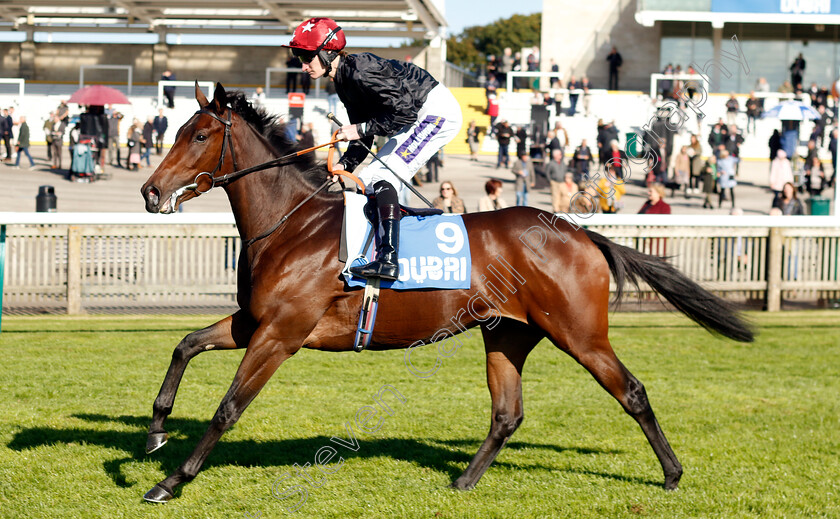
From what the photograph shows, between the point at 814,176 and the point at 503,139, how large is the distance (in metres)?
7.43

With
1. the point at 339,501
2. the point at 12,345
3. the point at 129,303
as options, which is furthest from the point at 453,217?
the point at 129,303

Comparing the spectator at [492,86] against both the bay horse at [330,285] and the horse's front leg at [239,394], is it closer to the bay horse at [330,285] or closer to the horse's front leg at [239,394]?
the bay horse at [330,285]

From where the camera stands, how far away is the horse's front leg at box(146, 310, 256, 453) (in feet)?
14.3

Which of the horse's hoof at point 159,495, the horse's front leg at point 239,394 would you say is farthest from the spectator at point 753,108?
the horse's hoof at point 159,495

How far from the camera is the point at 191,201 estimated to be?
19.4 m

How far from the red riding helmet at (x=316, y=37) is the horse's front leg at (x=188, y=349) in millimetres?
1376

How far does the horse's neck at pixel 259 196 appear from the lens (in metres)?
4.52

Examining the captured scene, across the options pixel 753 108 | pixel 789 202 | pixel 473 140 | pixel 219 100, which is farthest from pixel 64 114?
pixel 219 100

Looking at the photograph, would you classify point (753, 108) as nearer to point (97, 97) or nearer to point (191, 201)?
point (191, 201)

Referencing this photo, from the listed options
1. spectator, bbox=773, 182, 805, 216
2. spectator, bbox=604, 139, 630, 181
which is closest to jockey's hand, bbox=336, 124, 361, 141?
spectator, bbox=604, 139, 630, 181

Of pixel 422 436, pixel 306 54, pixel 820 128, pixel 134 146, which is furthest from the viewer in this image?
pixel 820 128

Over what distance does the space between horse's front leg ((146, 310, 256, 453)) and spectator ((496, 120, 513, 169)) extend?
1898cm

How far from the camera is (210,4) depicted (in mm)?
28688

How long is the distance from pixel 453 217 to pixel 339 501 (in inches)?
61.0
